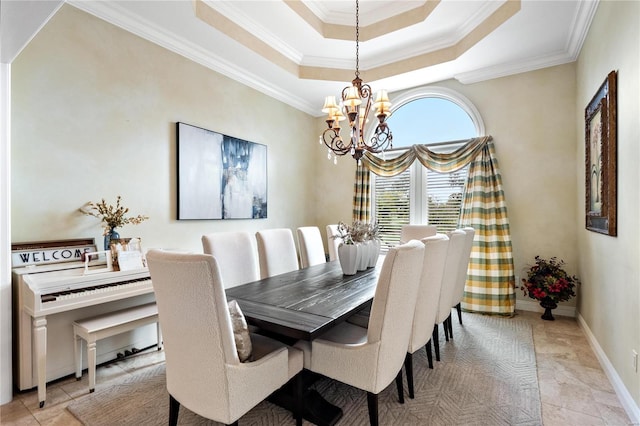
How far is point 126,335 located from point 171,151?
1738 millimetres

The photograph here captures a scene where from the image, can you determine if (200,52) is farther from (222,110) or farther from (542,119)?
(542,119)

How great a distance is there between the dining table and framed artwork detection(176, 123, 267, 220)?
145 cm

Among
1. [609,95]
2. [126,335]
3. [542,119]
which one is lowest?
[126,335]

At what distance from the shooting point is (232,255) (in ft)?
8.42

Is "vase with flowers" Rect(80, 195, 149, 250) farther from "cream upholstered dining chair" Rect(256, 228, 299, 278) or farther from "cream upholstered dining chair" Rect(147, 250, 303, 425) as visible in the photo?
"cream upholstered dining chair" Rect(147, 250, 303, 425)

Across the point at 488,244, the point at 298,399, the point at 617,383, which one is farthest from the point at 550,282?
the point at 298,399

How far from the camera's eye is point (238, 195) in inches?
153

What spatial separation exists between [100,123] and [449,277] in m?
3.14

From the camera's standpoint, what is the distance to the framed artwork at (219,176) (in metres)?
3.28

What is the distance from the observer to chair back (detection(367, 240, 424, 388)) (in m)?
1.55

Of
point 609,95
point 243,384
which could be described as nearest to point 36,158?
point 243,384

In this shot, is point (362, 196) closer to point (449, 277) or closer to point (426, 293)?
point (449, 277)

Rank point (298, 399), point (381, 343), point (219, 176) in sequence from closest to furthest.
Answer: point (381, 343)
point (298, 399)
point (219, 176)

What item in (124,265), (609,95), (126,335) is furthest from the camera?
(126,335)
